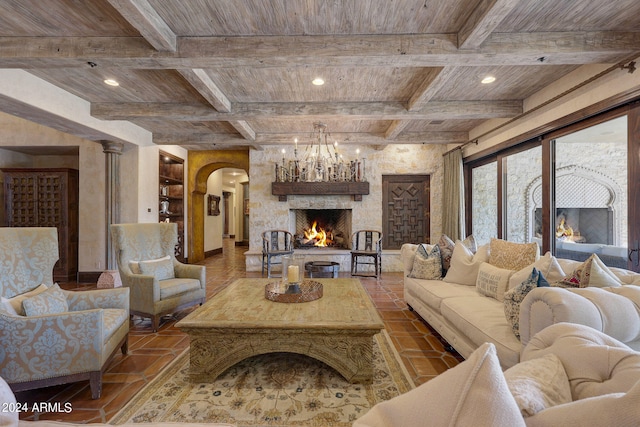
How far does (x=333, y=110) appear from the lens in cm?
368

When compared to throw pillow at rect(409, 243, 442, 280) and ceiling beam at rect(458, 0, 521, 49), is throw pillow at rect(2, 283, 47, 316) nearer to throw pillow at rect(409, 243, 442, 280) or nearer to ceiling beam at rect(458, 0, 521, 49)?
throw pillow at rect(409, 243, 442, 280)

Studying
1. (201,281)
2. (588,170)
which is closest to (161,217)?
(201,281)

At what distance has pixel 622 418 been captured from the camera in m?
0.53

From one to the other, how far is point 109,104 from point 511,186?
5.83 meters

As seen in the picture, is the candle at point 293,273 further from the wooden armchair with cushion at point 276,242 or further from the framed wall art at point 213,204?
the framed wall art at point 213,204

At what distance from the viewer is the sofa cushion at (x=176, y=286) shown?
299 cm

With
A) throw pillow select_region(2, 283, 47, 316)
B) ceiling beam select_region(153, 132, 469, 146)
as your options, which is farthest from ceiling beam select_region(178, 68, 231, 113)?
throw pillow select_region(2, 283, 47, 316)

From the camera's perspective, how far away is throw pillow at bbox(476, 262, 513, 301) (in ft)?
7.79

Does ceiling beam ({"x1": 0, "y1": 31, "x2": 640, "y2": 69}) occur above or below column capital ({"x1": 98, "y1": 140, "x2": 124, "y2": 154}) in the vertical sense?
above

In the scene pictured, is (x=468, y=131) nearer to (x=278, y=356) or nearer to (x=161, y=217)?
(x=278, y=356)

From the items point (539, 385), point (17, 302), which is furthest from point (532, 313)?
point (17, 302)

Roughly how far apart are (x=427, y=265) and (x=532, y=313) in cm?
170

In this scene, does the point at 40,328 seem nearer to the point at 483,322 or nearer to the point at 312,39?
the point at 312,39

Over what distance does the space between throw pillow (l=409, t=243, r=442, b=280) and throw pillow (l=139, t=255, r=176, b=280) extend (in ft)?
9.19
